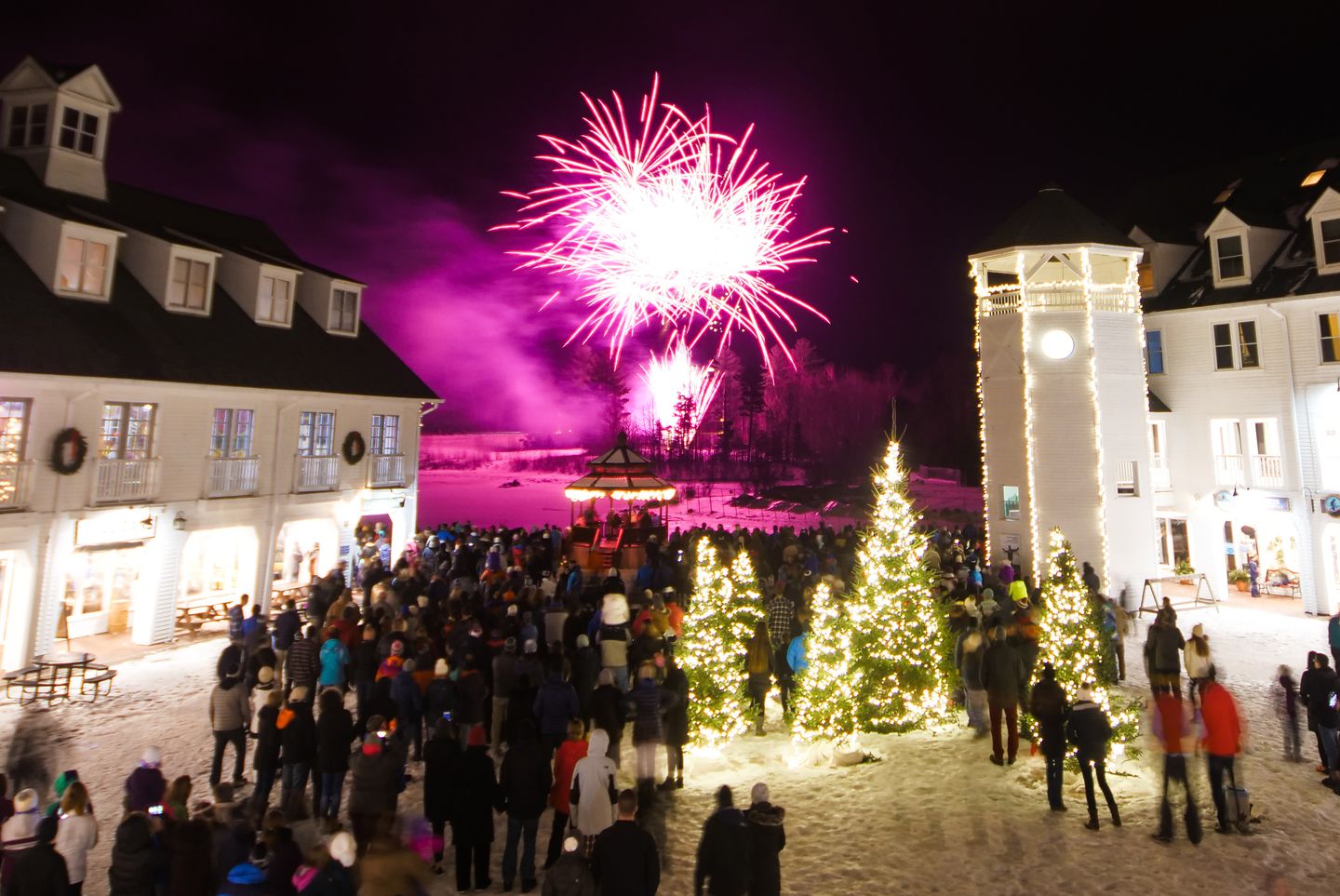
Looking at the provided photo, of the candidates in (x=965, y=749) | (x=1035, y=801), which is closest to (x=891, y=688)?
(x=965, y=749)

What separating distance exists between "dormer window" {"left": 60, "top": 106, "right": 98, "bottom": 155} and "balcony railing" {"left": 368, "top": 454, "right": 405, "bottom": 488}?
10.9 m

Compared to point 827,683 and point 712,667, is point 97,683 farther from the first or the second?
point 827,683

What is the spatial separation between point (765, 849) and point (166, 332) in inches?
713

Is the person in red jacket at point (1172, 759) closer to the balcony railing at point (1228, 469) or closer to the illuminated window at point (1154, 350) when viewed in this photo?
the balcony railing at point (1228, 469)

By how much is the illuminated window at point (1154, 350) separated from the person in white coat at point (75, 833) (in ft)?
90.6

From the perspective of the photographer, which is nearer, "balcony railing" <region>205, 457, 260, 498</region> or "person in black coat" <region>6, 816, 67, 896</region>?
"person in black coat" <region>6, 816, 67, 896</region>

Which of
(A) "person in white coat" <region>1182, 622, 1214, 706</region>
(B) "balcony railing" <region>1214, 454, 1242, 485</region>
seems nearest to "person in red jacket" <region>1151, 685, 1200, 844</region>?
(A) "person in white coat" <region>1182, 622, 1214, 706</region>

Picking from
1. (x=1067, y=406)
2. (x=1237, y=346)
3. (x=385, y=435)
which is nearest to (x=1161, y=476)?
(x=1237, y=346)

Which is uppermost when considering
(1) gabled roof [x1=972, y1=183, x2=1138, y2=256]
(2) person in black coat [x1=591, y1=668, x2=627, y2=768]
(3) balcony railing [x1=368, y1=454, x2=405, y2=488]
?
(1) gabled roof [x1=972, y1=183, x2=1138, y2=256]

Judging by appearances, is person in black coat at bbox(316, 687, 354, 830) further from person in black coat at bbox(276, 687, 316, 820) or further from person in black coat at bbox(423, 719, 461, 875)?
person in black coat at bbox(423, 719, 461, 875)

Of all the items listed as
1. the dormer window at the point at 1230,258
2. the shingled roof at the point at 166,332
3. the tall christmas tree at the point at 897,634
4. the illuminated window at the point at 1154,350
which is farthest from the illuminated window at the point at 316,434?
the dormer window at the point at 1230,258

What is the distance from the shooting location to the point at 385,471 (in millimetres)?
21906

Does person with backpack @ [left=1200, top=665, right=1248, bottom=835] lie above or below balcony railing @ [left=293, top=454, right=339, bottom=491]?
below

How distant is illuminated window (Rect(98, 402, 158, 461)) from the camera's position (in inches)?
589
